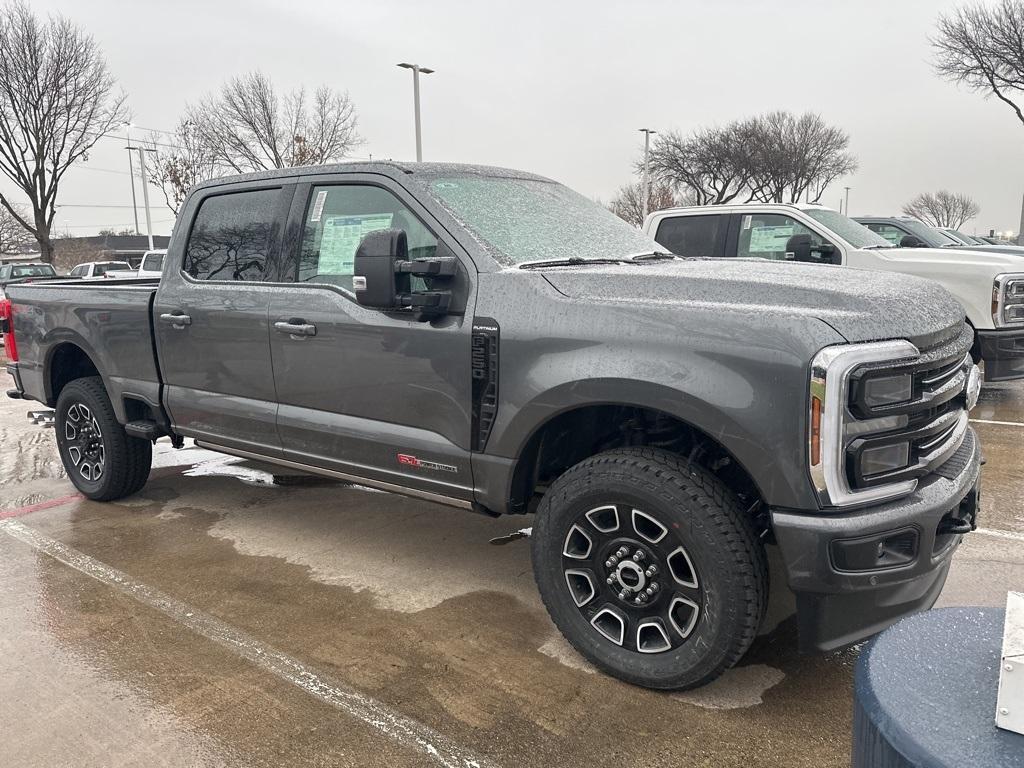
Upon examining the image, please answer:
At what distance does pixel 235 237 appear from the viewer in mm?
4328

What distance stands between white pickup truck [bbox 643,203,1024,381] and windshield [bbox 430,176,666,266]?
4.00 metres

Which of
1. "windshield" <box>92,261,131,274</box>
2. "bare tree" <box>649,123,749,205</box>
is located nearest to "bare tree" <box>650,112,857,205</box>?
"bare tree" <box>649,123,749,205</box>

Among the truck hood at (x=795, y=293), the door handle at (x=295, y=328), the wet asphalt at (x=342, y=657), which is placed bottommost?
the wet asphalt at (x=342, y=657)

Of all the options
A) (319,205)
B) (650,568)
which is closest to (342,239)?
(319,205)

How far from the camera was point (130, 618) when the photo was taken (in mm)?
3613

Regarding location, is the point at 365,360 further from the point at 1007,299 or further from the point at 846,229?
the point at 846,229

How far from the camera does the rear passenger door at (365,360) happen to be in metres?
3.32

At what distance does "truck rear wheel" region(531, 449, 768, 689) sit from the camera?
2643 mm

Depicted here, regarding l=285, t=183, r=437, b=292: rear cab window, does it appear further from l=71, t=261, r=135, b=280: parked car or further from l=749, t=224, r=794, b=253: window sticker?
l=71, t=261, r=135, b=280: parked car

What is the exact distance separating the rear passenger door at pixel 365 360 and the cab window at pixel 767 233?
5.27m

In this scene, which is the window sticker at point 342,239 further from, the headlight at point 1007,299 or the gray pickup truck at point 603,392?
the headlight at point 1007,299

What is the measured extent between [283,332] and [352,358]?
48 cm

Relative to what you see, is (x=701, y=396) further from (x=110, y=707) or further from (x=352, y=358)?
(x=110, y=707)

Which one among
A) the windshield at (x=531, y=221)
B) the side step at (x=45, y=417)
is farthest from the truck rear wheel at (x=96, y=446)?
the windshield at (x=531, y=221)
